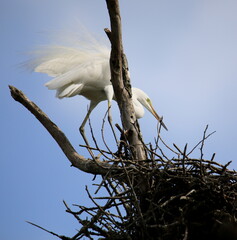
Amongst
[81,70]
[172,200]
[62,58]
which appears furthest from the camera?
[62,58]

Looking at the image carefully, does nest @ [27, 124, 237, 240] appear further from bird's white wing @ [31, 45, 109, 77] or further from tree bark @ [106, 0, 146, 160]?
bird's white wing @ [31, 45, 109, 77]

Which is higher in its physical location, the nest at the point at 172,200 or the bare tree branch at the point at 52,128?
the bare tree branch at the point at 52,128

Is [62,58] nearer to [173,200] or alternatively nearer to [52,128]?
[52,128]

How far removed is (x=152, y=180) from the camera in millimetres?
2541

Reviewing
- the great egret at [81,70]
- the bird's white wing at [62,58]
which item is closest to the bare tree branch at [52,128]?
the great egret at [81,70]

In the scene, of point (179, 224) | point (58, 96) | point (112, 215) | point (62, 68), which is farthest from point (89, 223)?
point (62, 68)

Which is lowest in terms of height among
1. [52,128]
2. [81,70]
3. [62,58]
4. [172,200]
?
[172,200]

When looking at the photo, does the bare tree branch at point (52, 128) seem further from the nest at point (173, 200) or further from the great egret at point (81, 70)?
the great egret at point (81, 70)

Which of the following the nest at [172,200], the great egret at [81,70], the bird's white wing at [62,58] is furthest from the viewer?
the bird's white wing at [62,58]

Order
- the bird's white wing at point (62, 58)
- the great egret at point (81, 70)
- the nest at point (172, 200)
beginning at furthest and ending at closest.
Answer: the bird's white wing at point (62, 58)
the great egret at point (81, 70)
the nest at point (172, 200)

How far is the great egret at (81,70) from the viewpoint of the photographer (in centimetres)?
457

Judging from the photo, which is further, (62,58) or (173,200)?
(62,58)

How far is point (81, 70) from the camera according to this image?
184 inches

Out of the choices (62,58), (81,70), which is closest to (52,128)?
(81,70)
